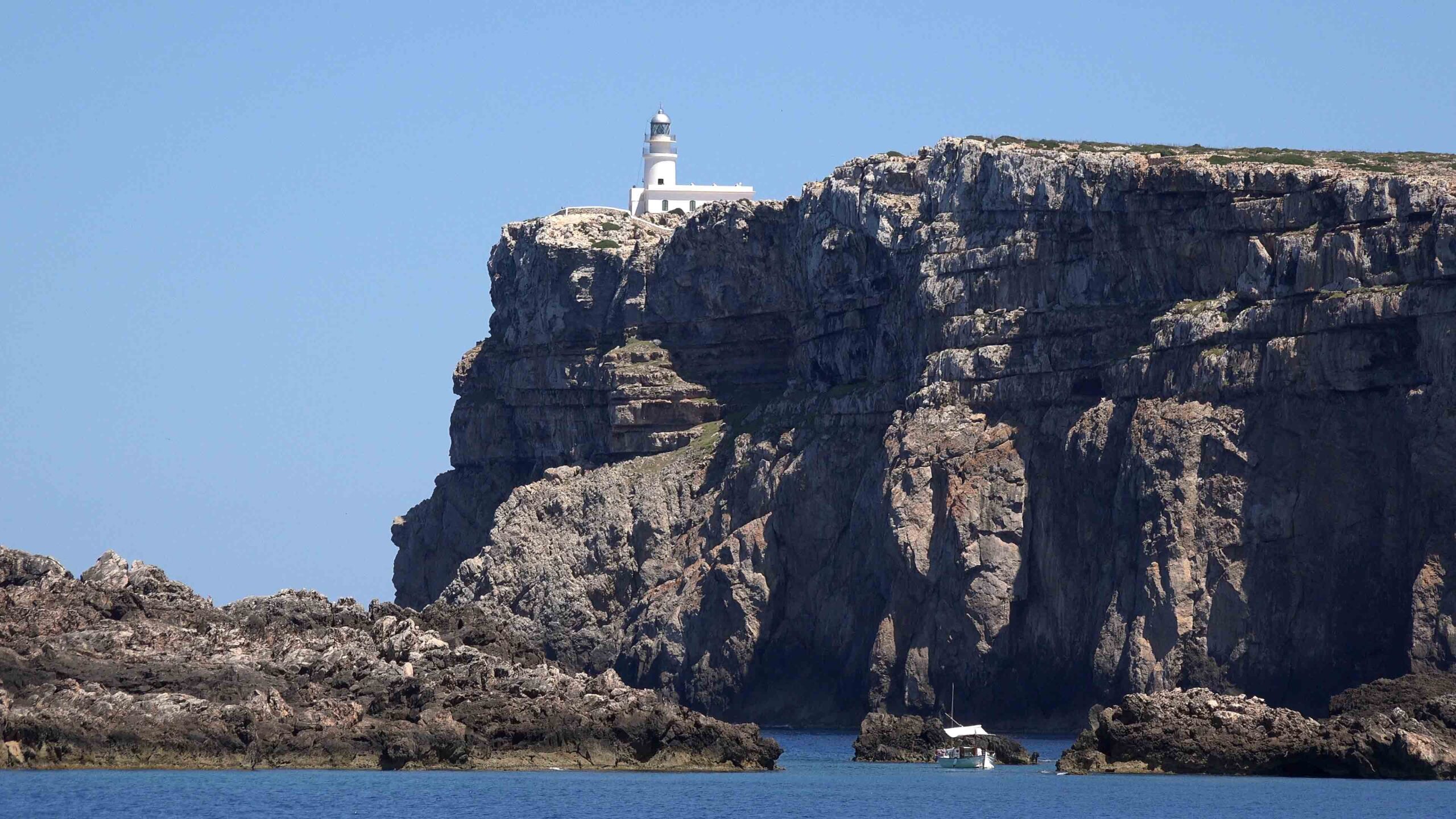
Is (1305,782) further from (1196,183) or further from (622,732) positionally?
(1196,183)

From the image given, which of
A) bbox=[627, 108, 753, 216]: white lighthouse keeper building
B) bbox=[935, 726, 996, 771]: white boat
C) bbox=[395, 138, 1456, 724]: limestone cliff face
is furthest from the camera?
bbox=[627, 108, 753, 216]: white lighthouse keeper building

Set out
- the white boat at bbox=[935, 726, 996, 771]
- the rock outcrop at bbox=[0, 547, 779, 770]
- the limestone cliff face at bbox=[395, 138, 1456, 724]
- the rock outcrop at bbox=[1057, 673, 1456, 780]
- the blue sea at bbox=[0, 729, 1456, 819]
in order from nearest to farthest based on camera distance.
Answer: the blue sea at bbox=[0, 729, 1456, 819] < the rock outcrop at bbox=[0, 547, 779, 770] < the rock outcrop at bbox=[1057, 673, 1456, 780] < the white boat at bbox=[935, 726, 996, 771] < the limestone cliff face at bbox=[395, 138, 1456, 724]

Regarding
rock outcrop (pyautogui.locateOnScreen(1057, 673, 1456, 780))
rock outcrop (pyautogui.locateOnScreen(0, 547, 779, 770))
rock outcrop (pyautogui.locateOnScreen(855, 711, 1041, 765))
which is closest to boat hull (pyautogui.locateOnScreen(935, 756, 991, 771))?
rock outcrop (pyautogui.locateOnScreen(855, 711, 1041, 765))

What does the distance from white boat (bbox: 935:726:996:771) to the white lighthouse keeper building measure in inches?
2971

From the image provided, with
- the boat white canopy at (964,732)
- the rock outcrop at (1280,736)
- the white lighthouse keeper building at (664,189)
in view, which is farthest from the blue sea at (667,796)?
the white lighthouse keeper building at (664,189)

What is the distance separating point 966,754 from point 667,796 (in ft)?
67.5

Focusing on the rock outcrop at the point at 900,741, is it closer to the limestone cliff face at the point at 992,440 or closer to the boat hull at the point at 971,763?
the boat hull at the point at 971,763

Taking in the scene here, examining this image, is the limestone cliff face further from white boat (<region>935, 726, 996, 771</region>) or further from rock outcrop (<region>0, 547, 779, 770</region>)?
rock outcrop (<region>0, 547, 779, 770</region>)

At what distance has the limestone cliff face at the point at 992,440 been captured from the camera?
5271 inches

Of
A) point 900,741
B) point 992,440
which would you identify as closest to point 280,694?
point 900,741

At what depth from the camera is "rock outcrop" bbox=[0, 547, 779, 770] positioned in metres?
107

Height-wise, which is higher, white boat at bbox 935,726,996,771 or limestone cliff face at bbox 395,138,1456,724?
limestone cliff face at bbox 395,138,1456,724

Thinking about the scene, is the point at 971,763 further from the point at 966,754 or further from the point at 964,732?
the point at 964,732

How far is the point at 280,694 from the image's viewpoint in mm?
109875
